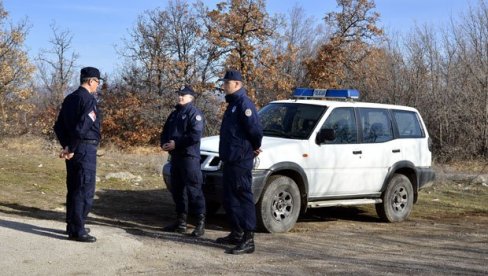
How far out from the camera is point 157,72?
37719 millimetres

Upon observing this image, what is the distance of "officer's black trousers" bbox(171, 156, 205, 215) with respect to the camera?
7320 mm

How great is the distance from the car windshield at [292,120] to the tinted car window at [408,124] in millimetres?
1706

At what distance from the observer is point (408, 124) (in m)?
9.89

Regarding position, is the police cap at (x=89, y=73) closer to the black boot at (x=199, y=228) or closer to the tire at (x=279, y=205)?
the black boot at (x=199, y=228)

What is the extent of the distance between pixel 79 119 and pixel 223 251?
2111mm

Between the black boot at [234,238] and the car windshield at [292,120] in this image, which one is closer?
the black boot at [234,238]

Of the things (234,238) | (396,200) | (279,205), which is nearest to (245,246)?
(234,238)

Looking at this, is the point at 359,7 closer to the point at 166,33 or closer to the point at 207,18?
the point at 207,18

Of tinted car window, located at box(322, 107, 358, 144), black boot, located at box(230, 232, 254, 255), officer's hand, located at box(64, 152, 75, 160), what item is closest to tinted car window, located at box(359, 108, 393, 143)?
tinted car window, located at box(322, 107, 358, 144)

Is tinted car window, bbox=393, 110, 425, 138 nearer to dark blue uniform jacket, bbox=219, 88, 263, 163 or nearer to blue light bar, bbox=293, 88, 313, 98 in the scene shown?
blue light bar, bbox=293, 88, 313, 98

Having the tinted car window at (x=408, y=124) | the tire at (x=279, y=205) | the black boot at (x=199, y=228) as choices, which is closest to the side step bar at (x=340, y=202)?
the tire at (x=279, y=205)

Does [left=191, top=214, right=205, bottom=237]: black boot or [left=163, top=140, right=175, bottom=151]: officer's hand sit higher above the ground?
[left=163, top=140, right=175, bottom=151]: officer's hand

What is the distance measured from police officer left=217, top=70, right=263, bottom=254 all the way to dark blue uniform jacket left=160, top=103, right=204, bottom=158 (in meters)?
0.75

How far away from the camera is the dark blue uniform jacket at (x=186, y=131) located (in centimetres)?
726
